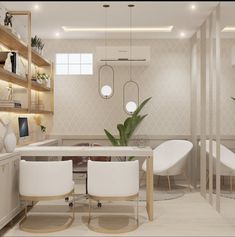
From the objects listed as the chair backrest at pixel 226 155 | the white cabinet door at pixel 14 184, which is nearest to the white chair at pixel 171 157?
the chair backrest at pixel 226 155

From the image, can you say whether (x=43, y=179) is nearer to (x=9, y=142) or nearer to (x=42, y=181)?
(x=42, y=181)

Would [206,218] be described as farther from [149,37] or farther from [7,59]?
[149,37]

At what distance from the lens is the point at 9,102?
3.90 m

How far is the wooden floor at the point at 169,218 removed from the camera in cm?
334

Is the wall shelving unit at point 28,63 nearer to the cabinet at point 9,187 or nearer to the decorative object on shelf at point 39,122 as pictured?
the decorative object on shelf at point 39,122

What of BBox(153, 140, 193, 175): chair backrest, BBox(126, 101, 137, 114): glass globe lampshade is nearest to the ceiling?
BBox(126, 101, 137, 114): glass globe lampshade

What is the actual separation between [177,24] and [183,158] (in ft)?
6.78

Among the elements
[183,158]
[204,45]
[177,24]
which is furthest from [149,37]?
[183,158]

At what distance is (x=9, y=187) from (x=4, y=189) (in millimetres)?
147

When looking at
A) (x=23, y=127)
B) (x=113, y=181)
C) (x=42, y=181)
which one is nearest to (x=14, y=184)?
(x=42, y=181)

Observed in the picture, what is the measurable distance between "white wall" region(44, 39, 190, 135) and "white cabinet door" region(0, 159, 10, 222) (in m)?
2.88

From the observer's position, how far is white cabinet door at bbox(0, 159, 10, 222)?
320cm

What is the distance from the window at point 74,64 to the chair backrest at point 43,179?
10.6ft

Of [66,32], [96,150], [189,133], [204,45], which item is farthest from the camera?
[189,133]
